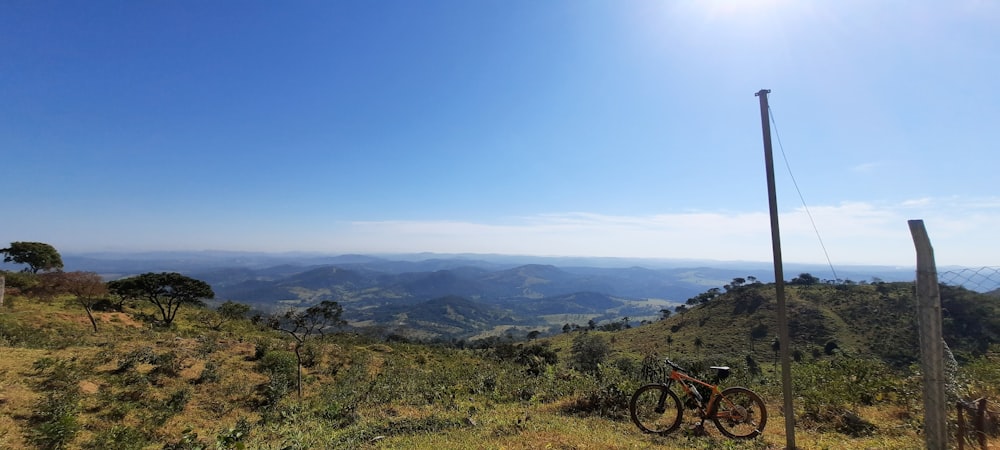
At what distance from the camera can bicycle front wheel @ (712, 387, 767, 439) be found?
23.4 feet

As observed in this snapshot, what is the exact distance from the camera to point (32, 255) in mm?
31156

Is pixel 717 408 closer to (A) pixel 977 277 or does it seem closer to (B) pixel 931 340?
(B) pixel 931 340

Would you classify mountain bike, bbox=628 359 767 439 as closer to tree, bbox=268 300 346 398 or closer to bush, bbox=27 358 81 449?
bush, bbox=27 358 81 449

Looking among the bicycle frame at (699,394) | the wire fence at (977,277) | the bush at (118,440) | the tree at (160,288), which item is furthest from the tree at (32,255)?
the wire fence at (977,277)

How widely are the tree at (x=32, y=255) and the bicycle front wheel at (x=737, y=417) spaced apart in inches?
1809

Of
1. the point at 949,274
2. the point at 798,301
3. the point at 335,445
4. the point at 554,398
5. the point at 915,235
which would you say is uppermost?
the point at 915,235

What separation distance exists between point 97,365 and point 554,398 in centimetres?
1484

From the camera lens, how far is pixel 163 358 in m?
13.7

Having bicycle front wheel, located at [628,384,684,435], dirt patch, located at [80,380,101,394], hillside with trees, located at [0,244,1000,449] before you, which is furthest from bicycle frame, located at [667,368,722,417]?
dirt patch, located at [80,380,101,394]

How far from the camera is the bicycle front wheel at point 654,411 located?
291 inches

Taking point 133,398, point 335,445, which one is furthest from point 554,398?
point 133,398

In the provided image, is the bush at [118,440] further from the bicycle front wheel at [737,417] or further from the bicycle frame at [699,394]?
the bicycle front wheel at [737,417]

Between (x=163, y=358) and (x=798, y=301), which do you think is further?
(x=798, y=301)

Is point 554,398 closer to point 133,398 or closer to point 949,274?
point 949,274
